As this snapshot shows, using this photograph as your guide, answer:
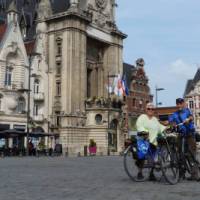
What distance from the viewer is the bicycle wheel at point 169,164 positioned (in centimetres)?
1032

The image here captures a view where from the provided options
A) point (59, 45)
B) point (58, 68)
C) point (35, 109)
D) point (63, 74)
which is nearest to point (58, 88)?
point (63, 74)

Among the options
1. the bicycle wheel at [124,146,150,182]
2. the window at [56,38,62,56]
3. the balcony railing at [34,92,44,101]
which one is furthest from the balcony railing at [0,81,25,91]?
the bicycle wheel at [124,146,150,182]

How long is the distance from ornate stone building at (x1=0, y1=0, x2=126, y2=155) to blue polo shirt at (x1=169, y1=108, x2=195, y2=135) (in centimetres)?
4143

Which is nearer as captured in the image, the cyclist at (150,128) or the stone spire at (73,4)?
the cyclist at (150,128)

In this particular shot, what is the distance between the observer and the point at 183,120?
37.2 ft

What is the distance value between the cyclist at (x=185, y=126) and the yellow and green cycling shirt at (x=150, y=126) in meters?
0.40

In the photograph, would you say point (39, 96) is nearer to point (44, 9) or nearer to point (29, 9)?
point (44, 9)

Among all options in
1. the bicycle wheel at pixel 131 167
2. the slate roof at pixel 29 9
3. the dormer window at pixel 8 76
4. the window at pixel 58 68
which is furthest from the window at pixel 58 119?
the bicycle wheel at pixel 131 167

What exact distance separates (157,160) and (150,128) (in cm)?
88

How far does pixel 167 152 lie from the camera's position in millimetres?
10828

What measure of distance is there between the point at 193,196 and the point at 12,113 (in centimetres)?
4606

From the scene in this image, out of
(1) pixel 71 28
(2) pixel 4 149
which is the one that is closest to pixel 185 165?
(2) pixel 4 149

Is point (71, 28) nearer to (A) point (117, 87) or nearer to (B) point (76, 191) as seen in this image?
(A) point (117, 87)

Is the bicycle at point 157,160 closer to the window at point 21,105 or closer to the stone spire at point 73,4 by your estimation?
the window at point 21,105
